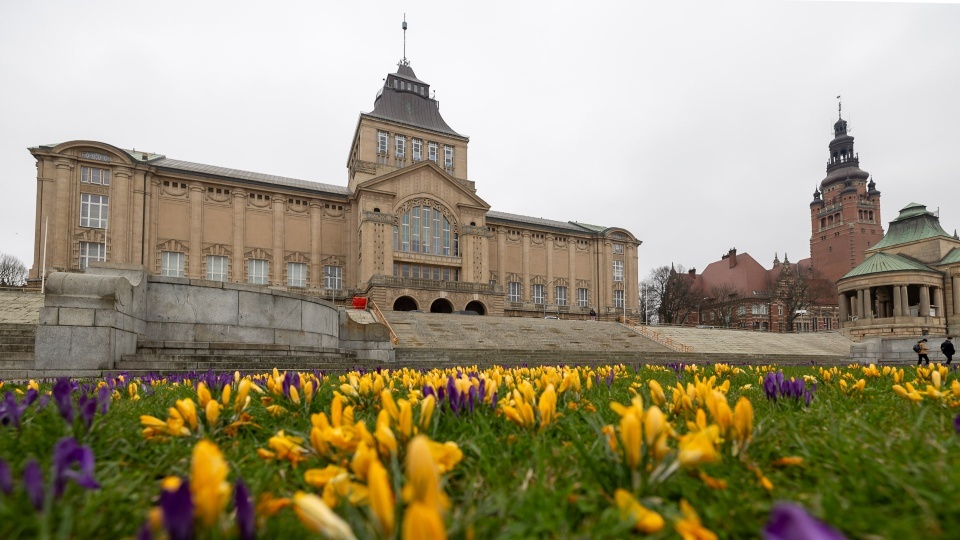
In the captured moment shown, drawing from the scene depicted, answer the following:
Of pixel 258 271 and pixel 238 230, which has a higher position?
pixel 238 230

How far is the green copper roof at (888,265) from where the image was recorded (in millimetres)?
50491

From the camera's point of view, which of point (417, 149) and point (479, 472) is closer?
point (479, 472)

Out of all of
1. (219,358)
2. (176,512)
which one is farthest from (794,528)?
(219,358)

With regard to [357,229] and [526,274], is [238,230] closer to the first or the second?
[357,229]

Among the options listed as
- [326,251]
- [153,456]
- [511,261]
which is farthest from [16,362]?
[511,261]

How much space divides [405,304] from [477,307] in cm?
695

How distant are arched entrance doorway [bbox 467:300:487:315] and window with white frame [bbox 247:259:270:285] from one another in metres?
18.3

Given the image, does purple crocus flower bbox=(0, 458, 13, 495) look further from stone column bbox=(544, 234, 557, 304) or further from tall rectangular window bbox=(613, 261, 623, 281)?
tall rectangular window bbox=(613, 261, 623, 281)

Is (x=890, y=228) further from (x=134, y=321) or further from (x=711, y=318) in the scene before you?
(x=134, y=321)

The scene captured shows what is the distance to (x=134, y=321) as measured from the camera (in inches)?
412

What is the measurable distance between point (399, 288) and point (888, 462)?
137 ft

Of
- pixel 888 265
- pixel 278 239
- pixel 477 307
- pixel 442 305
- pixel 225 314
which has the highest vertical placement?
pixel 278 239

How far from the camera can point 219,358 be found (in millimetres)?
10914

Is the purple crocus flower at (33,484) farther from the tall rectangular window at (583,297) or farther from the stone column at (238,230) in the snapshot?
the tall rectangular window at (583,297)
